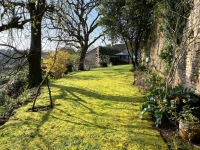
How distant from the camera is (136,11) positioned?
1116cm

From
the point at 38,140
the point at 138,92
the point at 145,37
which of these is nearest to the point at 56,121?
the point at 38,140

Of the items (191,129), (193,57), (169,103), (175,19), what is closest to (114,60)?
(175,19)

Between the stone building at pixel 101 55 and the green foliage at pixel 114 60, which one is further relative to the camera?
the stone building at pixel 101 55

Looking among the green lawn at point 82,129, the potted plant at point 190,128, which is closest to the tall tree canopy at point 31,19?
the green lawn at point 82,129

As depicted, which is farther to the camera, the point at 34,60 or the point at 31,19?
the point at 34,60

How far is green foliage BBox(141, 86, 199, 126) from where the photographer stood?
3611mm

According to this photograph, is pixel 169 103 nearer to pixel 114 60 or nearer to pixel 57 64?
pixel 57 64

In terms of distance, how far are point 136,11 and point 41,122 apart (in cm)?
925

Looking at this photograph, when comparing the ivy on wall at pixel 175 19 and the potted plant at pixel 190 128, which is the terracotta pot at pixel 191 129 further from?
the ivy on wall at pixel 175 19

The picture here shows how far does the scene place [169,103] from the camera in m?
3.81

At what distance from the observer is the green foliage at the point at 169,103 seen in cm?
361

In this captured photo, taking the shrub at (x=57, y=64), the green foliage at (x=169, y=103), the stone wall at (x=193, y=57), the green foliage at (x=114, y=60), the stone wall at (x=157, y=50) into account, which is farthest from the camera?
the green foliage at (x=114, y=60)

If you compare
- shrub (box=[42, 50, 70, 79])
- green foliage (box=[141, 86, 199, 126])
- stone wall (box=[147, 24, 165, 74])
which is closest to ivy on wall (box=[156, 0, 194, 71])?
green foliage (box=[141, 86, 199, 126])

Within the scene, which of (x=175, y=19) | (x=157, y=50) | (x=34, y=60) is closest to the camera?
(x=175, y=19)
